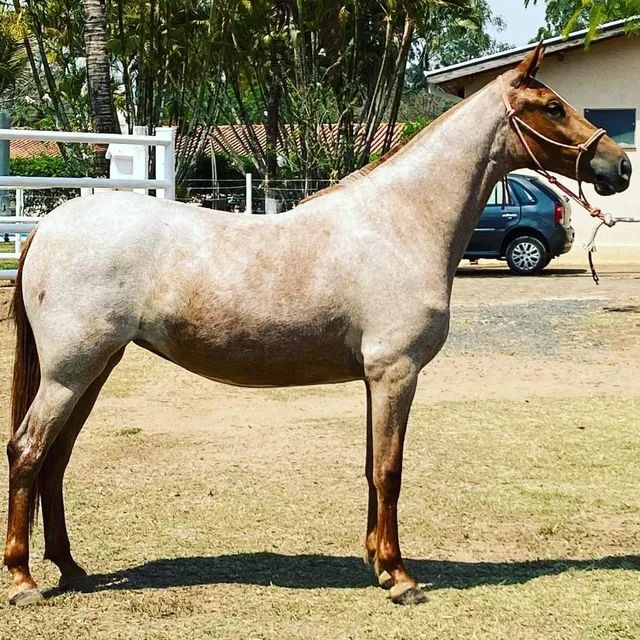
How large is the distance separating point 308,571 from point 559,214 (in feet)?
47.6

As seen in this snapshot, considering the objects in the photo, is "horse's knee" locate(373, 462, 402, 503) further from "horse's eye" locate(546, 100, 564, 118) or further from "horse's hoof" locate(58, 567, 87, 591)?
"horse's eye" locate(546, 100, 564, 118)

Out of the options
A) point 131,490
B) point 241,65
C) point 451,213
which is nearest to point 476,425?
point 131,490

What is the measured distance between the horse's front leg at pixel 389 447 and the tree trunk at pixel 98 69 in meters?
12.2

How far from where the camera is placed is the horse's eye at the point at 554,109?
14.6ft

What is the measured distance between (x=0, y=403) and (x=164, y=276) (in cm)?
434

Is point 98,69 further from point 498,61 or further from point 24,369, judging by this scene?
point 24,369

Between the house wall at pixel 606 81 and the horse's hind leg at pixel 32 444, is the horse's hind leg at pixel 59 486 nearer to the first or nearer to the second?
the horse's hind leg at pixel 32 444

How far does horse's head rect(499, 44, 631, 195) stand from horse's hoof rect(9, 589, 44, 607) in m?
2.74

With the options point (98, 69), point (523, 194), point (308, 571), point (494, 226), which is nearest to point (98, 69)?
point (98, 69)

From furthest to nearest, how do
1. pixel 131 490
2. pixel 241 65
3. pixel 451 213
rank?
1. pixel 241 65
2. pixel 131 490
3. pixel 451 213

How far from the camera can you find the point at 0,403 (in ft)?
26.2

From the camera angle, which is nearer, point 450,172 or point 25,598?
point 25,598

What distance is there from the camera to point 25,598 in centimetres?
409

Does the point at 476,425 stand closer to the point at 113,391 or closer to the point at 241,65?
the point at 113,391
